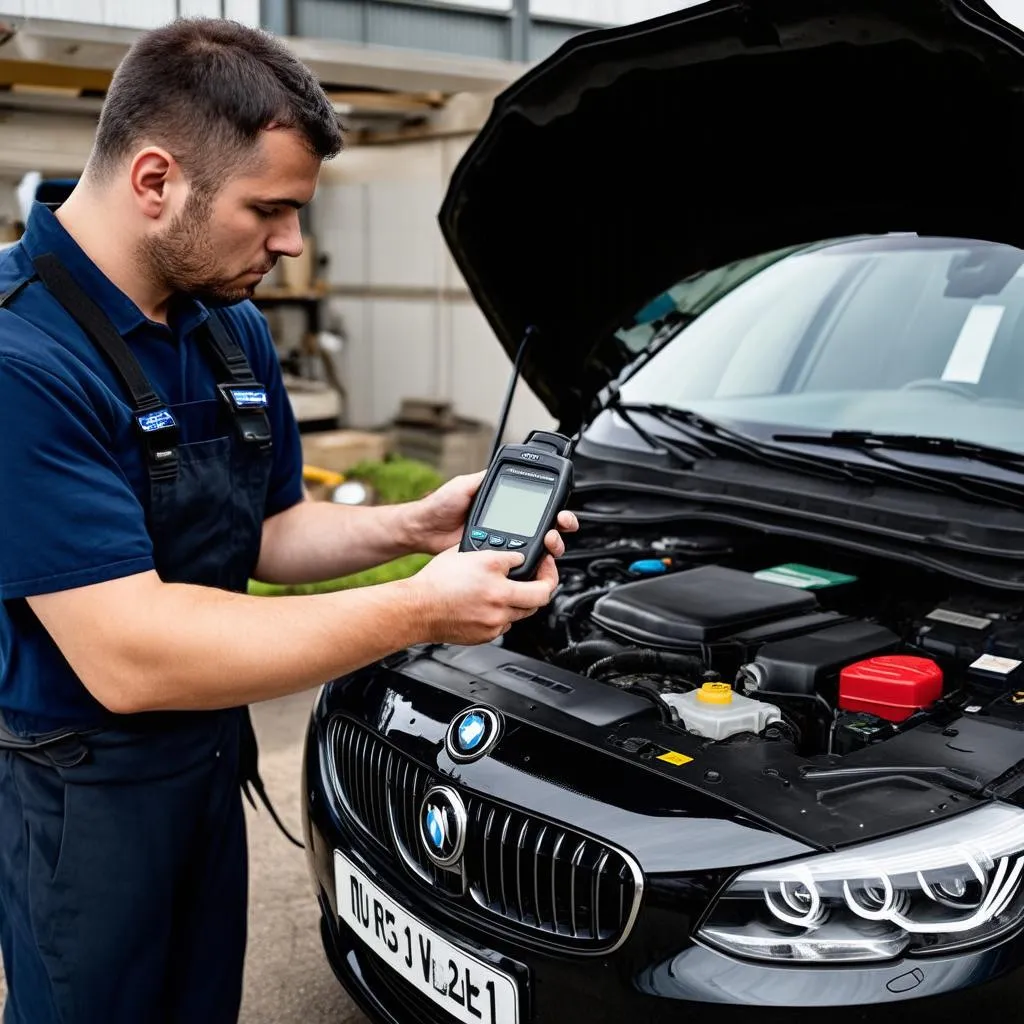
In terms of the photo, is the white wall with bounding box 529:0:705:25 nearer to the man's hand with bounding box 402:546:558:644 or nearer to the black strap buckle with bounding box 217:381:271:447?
the black strap buckle with bounding box 217:381:271:447

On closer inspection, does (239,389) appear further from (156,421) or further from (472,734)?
(472,734)

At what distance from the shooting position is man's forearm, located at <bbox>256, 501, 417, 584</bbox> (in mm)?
2197

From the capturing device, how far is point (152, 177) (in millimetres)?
1592

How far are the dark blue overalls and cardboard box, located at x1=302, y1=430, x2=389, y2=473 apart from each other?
17.7 feet

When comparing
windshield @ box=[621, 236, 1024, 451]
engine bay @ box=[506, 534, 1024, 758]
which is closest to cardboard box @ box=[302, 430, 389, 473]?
windshield @ box=[621, 236, 1024, 451]

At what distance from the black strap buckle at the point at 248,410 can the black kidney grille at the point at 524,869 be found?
59cm

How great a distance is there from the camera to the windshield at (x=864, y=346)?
2.47 metres

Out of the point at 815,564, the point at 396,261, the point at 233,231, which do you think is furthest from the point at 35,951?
the point at 396,261

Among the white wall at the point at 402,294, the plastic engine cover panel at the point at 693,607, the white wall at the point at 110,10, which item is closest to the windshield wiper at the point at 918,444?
the plastic engine cover panel at the point at 693,607

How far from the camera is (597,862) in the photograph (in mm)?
1604

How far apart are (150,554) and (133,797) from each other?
0.47 meters

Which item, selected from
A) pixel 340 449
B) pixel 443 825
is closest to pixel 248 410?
pixel 443 825

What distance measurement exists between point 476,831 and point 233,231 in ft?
3.23

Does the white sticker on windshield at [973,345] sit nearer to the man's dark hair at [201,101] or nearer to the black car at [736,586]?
the black car at [736,586]
